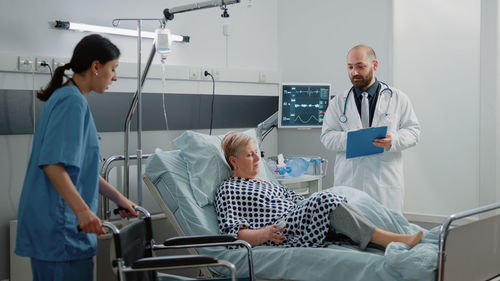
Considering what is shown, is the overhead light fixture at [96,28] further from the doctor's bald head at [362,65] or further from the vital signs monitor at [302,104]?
the doctor's bald head at [362,65]

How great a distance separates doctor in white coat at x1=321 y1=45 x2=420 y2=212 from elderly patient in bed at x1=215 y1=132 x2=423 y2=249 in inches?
22.6

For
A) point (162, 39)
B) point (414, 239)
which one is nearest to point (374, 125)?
point (414, 239)

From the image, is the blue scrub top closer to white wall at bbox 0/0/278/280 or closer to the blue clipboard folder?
white wall at bbox 0/0/278/280

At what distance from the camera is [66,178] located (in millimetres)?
1565

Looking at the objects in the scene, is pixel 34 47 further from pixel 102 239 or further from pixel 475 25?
pixel 475 25

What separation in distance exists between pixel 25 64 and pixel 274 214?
1606 mm

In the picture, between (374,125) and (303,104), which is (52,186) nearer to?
(374,125)

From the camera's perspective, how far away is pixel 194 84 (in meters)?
A: 3.82

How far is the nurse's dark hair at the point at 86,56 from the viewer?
1.69 m

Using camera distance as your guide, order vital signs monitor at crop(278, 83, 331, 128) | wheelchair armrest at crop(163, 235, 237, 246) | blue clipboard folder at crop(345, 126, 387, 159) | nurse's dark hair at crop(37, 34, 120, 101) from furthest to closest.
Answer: vital signs monitor at crop(278, 83, 331, 128) → blue clipboard folder at crop(345, 126, 387, 159) → wheelchair armrest at crop(163, 235, 237, 246) → nurse's dark hair at crop(37, 34, 120, 101)

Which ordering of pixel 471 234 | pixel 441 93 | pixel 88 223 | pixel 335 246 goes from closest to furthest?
pixel 88 223
pixel 471 234
pixel 335 246
pixel 441 93

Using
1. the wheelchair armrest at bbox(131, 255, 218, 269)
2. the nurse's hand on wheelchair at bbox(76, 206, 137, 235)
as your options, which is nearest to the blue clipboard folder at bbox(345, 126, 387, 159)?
the wheelchair armrest at bbox(131, 255, 218, 269)

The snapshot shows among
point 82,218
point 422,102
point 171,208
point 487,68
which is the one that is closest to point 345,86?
point 422,102

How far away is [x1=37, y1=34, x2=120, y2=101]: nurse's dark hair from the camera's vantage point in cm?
169
